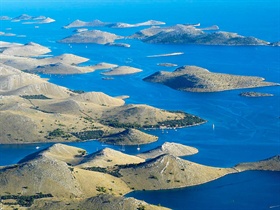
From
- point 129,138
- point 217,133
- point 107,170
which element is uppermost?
point 107,170

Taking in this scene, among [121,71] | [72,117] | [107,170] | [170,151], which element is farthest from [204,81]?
[107,170]

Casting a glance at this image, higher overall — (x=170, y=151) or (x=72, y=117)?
(x=170, y=151)

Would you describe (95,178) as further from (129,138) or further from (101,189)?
(129,138)

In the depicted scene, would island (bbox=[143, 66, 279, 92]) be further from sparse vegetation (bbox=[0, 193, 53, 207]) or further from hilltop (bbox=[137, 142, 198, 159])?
sparse vegetation (bbox=[0, 193, 53, 207])

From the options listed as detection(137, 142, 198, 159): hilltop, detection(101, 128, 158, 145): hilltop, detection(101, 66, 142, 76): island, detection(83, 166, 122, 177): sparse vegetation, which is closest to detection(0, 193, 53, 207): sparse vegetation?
detection(83, 166, 122, 177): sparse vegetation

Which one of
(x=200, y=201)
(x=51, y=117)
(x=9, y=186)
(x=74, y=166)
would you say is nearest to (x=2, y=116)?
(x=51, y=117)

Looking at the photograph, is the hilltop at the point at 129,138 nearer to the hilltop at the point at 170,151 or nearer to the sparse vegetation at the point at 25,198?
the hilltop at the point at 170,151

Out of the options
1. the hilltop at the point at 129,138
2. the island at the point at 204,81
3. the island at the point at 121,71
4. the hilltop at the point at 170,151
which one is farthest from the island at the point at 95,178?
the island at the point at 121,71
